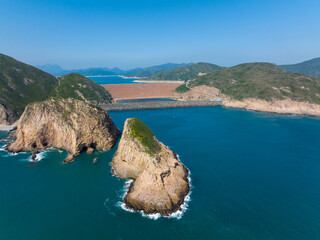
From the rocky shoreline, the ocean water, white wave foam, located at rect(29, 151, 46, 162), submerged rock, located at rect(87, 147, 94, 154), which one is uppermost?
the rocky shoreline

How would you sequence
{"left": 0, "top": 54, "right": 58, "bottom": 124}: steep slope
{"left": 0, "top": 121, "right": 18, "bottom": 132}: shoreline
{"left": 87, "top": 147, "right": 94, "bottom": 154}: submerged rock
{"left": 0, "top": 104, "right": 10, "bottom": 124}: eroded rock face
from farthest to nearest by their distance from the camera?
{"left": 0, "top": 54, "right": 58, "bottom": 124}: steep slope, {"left": 0, "top": 104, "right": 10, "bottom": 124}: eroded rock face, {"left": 0, "top": 121, "right": 18, "bottom": 132}: shoreline, {"left": 87, "top": 147, "right": 94, "bottom": 154}: submerged rock

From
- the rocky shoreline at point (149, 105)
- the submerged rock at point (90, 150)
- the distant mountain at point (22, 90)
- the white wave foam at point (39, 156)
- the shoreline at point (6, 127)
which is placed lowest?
the white wave foam at point (39, 156)

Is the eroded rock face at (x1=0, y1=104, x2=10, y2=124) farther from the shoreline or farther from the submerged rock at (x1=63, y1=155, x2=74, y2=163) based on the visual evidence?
the submerged rock at (x1=63, y1=155, x2=74, y2=163)

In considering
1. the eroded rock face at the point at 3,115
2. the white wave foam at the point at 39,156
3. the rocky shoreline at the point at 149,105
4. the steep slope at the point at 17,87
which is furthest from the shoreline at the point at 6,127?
the rocky shoreline at the point at 149,105

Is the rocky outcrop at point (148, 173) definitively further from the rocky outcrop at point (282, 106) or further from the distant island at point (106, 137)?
the rocky outcrop at point (282, 106)

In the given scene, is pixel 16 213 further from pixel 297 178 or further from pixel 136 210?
pixel 297 178

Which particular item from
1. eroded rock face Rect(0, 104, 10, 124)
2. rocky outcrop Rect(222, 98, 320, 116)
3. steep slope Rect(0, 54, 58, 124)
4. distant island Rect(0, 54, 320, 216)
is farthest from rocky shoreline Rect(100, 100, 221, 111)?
eroded rock face Rect(0, 104, 10, 124)

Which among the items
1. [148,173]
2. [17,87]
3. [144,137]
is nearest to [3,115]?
[17,87]
